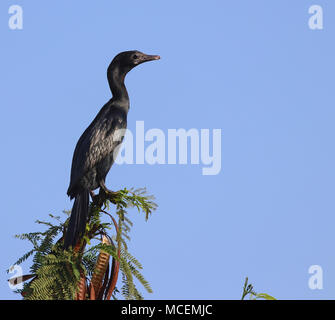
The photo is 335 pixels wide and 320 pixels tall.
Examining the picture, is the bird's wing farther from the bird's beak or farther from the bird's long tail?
the bird's beak

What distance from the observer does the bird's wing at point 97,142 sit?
6.65 m

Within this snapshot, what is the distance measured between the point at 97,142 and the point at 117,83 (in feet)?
2.87

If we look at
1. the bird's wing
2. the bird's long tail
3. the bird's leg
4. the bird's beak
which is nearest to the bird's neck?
the bird's wing

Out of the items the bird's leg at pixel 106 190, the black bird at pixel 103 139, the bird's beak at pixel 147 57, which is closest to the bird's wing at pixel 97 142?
the black bird at pixel 103 139

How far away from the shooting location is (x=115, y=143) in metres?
6.99

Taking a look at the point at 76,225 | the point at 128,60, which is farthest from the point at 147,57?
the point at 76,225

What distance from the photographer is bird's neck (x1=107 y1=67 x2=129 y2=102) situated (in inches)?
283

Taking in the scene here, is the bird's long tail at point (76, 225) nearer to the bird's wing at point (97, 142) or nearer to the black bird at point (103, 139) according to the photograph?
the black bird at point (103, 139)

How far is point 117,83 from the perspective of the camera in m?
7.24

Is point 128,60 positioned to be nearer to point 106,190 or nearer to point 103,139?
point 103,139

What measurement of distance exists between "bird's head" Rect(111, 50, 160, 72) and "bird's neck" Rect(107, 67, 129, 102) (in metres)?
0.07
